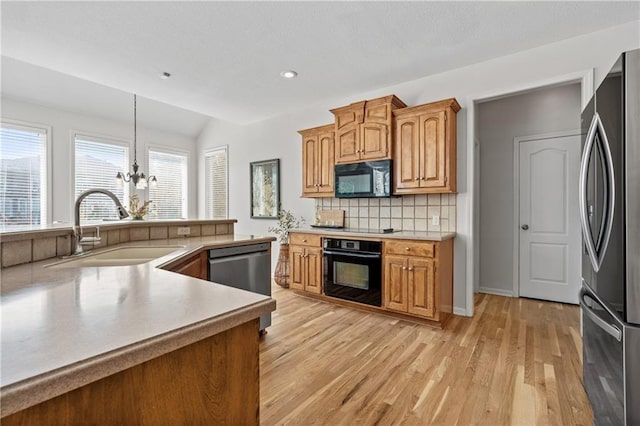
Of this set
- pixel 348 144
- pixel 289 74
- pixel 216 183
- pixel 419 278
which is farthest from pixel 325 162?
pixel 216 183

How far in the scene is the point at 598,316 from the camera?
1555mm

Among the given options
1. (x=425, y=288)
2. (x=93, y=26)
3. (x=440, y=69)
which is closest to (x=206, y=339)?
(x=425, y=288)

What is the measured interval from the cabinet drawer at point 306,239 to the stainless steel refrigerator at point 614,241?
2573mm

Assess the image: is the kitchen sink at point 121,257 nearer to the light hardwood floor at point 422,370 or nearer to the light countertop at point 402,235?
the light hardwood floor at point 422,370

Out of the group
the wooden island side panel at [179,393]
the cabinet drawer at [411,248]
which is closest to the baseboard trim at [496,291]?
the cabinet drawer at [411,248]

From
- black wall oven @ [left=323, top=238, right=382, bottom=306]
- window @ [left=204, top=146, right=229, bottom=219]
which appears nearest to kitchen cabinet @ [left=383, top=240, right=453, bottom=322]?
black wall oven @ [left=323, top=238, right=382, bottom=306]

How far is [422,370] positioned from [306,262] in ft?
6.59

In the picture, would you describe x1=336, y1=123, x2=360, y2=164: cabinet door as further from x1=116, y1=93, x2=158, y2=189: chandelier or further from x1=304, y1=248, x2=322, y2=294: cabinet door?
x1=116, y1=93, x2=158, y2=189: chandelier

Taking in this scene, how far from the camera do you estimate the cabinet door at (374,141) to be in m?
3.50

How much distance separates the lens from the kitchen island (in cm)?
55

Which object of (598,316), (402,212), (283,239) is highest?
(402,212)

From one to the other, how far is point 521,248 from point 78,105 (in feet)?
22.1

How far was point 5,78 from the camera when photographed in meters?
3.95

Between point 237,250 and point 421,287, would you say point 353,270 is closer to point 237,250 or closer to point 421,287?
point 421,287
